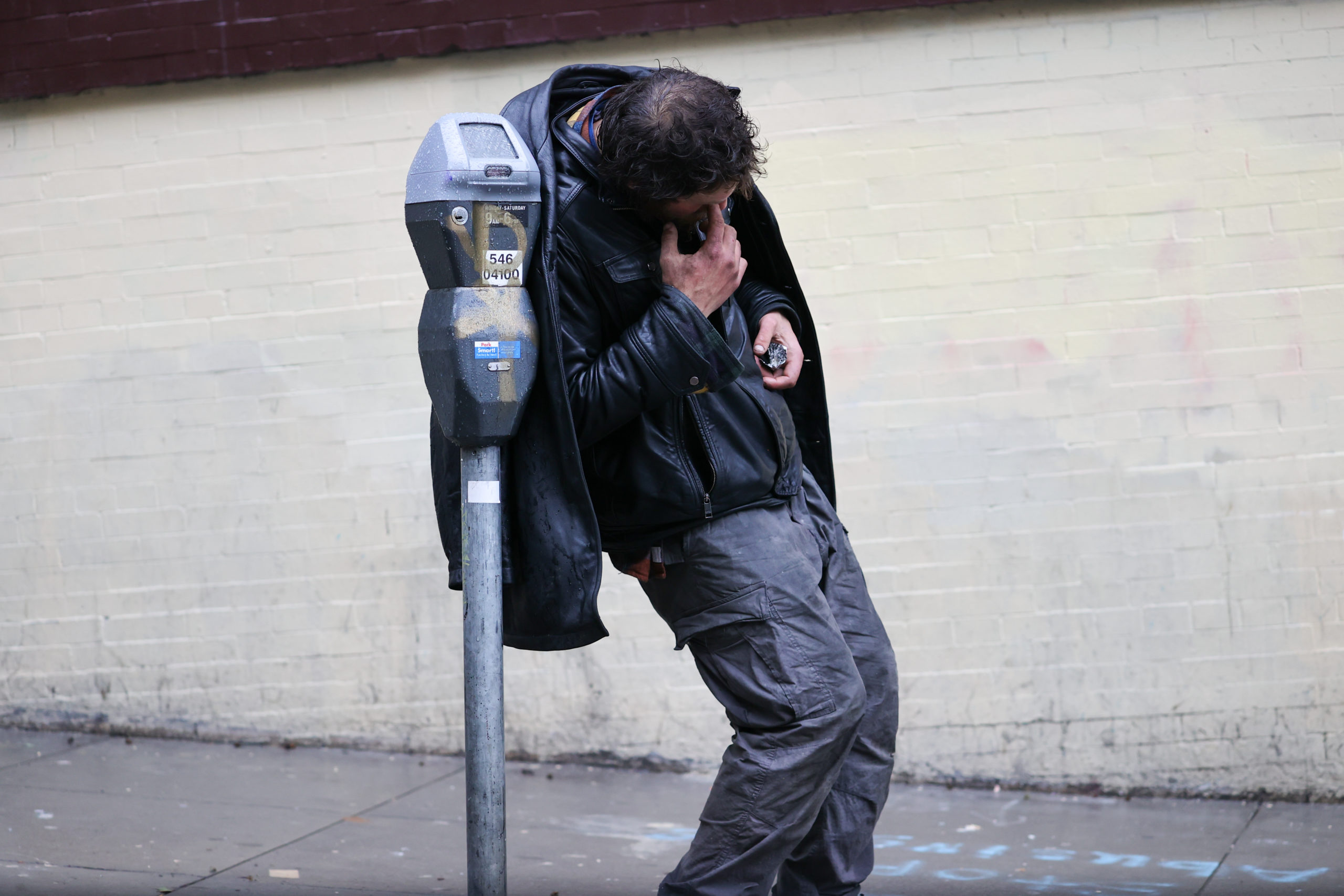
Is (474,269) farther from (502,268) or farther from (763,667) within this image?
(763,667)

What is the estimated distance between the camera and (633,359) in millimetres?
2516

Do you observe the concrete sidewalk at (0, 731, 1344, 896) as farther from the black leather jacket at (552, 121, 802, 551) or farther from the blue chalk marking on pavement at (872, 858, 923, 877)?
the black leather jacket at (552, 121, 802, 551)

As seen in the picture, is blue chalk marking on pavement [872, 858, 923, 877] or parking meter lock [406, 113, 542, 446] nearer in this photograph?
parking meter lock [406, 113, 542, 446]

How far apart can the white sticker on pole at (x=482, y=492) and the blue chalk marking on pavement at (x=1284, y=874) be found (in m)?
2.72

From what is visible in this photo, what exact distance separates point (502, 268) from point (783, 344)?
0.78 m

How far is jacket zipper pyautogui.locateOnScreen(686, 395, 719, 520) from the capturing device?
2682mm

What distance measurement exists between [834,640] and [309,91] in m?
3.33

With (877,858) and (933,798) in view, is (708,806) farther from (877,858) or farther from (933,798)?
(933,798)

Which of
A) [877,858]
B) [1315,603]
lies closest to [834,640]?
[877,858]

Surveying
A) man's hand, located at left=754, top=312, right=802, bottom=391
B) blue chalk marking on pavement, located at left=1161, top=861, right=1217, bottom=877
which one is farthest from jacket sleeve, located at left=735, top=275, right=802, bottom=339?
blue chalk marking on pavement, located at left=1161, top=861, right=1217, bottom=877

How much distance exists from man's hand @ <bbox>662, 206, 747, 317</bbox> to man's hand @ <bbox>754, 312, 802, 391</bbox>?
0.29m

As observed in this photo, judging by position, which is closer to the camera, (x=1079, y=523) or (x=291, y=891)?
(x=291, y=891)

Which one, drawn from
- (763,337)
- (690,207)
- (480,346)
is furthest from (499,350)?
(763,337)

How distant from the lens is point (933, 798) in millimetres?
4746
